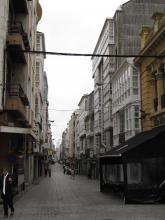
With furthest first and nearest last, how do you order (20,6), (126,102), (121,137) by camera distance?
(121,137) → (126,102) → (20,6)

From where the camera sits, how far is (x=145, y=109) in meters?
29.0

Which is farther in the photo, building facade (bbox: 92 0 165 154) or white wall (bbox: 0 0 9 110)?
building facade (bbox: 92 0 165 154)

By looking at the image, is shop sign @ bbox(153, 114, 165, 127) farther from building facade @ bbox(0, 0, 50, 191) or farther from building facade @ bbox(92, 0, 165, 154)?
building facade @ bbox(92, 0, 165, 154)

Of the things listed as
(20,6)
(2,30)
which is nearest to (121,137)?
(20,6)

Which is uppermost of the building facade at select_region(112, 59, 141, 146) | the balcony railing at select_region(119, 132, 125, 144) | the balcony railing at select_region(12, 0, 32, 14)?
the balcony railing at select_region(12, 0, 32, 14)

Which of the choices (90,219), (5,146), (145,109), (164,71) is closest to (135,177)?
(145,109)

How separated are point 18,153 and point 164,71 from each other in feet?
35.0

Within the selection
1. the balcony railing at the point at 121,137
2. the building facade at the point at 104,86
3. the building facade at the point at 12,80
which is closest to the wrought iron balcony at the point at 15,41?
the building facade at the point at 12,80

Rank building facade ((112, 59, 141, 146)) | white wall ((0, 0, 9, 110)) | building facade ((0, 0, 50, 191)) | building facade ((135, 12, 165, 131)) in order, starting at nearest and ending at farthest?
1. white wall ((0, 0, 9, 110))
2. building facade ((0, 0, 50, 191))
3. building facade ((135, 12, 165, 131))
4. building facade ((112, 59, 141, 146))

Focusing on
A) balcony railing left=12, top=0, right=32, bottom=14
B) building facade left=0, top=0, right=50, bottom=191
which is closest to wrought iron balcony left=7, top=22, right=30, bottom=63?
building facade left=0, top=0, right=50, bottom=191

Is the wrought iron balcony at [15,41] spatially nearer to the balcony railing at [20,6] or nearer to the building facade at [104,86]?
the balcony railing at [20,6]

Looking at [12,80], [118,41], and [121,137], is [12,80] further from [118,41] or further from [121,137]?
[118,41]

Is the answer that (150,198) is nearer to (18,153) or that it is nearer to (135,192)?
(135,192)

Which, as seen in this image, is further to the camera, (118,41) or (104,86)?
(104,86)
